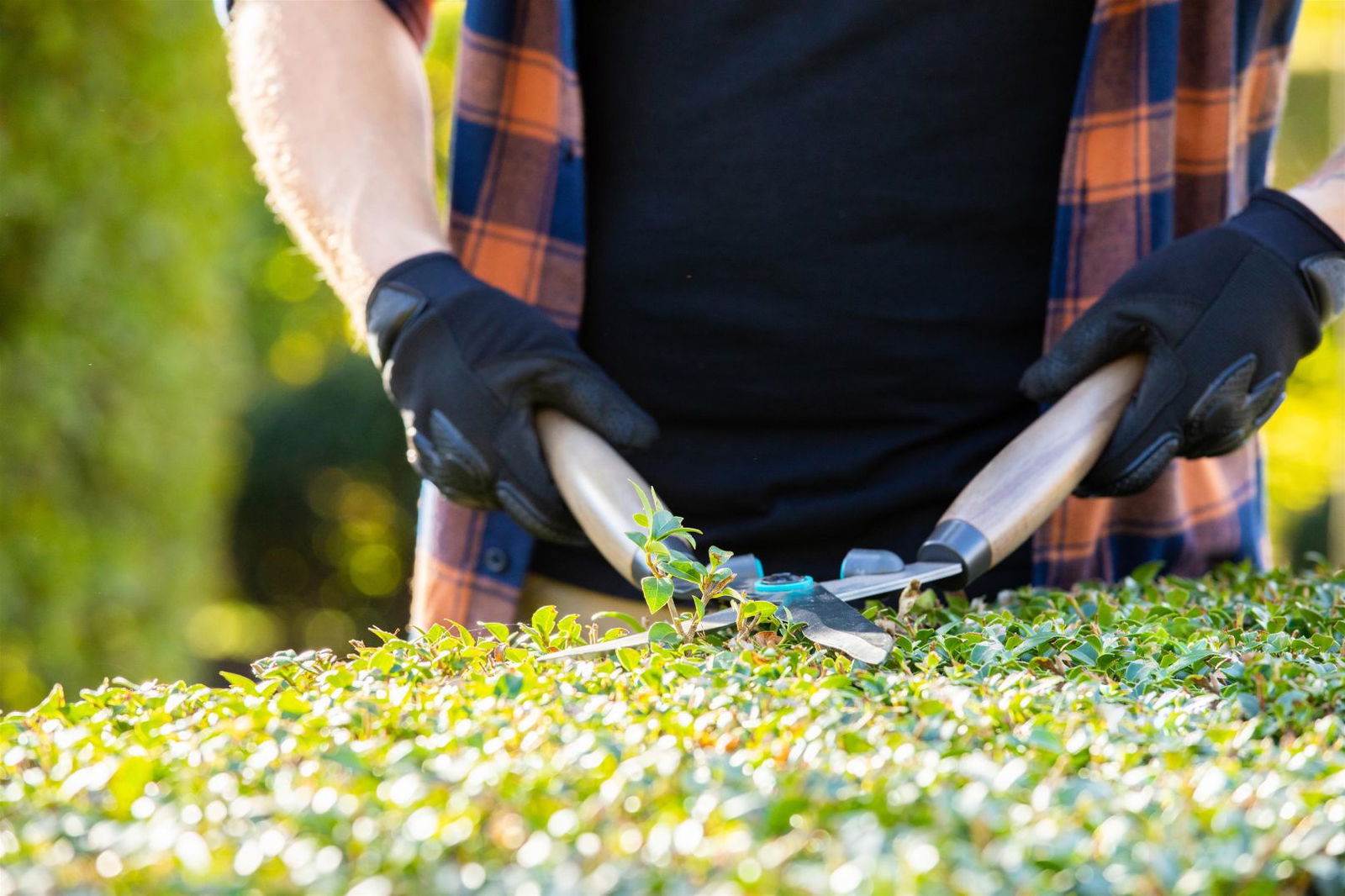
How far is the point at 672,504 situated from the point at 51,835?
1552 millimetres

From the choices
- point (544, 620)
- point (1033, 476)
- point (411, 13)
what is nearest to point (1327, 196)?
point (1033, 476)

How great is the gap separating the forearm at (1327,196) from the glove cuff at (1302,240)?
0.03 meters

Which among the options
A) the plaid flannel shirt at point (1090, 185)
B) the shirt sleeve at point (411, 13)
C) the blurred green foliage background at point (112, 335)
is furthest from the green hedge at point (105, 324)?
the plaid flannel shirt at point (1090, 185)

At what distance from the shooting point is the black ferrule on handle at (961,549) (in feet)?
5.56

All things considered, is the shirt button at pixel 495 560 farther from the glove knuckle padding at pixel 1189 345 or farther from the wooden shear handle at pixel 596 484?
the glove knuckle padding at pixel 1189 345

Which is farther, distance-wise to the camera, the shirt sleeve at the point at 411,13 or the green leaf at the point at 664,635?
the shirt sleeve at the point at 411,13

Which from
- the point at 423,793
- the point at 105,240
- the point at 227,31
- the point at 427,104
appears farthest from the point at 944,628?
the point at 105,240

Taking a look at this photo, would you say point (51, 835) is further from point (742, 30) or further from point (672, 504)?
point (742, 30)

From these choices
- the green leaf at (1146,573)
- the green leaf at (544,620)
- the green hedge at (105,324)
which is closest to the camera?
the green leaf at (544,620)

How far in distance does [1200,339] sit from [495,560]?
1297mm

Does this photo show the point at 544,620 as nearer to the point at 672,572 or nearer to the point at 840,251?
the point at 672,572

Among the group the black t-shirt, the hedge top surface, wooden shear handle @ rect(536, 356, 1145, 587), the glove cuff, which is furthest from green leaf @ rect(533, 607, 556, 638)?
the glove cuff

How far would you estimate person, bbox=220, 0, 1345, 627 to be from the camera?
2225 mm

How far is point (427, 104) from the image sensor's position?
258 centimetres
